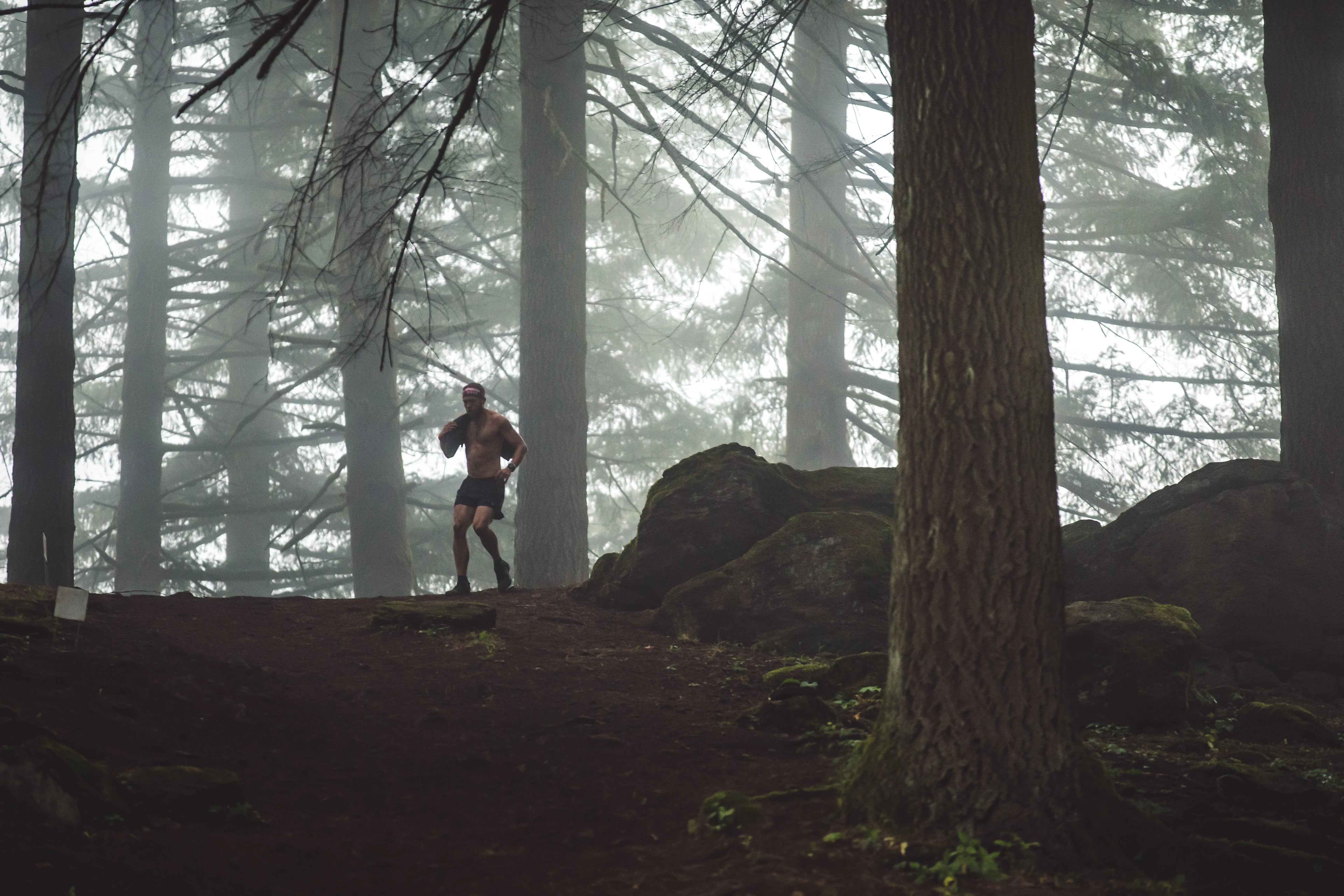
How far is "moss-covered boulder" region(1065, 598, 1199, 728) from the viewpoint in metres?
5.95

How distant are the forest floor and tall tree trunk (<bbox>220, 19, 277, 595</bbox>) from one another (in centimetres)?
1404

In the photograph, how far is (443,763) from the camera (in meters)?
4.81

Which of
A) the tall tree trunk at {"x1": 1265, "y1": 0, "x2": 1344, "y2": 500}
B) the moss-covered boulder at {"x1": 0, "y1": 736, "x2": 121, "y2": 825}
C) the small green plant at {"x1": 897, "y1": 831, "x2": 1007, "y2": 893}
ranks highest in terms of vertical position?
the tall tree trunk at {"x1": 1265, "y1": 0, "x2": 1344, "y2": 500}

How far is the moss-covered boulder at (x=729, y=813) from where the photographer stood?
391 cm

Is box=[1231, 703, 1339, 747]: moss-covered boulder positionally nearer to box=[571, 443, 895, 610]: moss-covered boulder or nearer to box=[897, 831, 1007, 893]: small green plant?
box=[897, 831, 1007, 893]: small green plant

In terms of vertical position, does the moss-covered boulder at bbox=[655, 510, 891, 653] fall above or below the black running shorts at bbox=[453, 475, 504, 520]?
below

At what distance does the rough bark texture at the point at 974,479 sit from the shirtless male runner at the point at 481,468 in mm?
6049

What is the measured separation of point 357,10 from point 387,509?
8109 millimetres

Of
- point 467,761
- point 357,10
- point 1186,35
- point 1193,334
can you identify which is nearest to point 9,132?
point 357,10

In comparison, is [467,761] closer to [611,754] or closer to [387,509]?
[611,754]

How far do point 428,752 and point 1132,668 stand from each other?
4.39 m

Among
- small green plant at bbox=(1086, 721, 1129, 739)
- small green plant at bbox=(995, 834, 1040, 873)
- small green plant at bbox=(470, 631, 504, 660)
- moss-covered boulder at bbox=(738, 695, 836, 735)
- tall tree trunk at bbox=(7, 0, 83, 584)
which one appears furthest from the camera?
tall tree trunk at bbox=(7, 0, 83, 584)

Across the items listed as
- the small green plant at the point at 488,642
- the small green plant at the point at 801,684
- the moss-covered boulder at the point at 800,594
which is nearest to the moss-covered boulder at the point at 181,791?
the small green plant at the point at 488,642

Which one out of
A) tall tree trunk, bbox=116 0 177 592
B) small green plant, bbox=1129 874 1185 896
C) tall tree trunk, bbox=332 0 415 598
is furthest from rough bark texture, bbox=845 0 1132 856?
tall tree trunk, bbox=116 0 177 592
